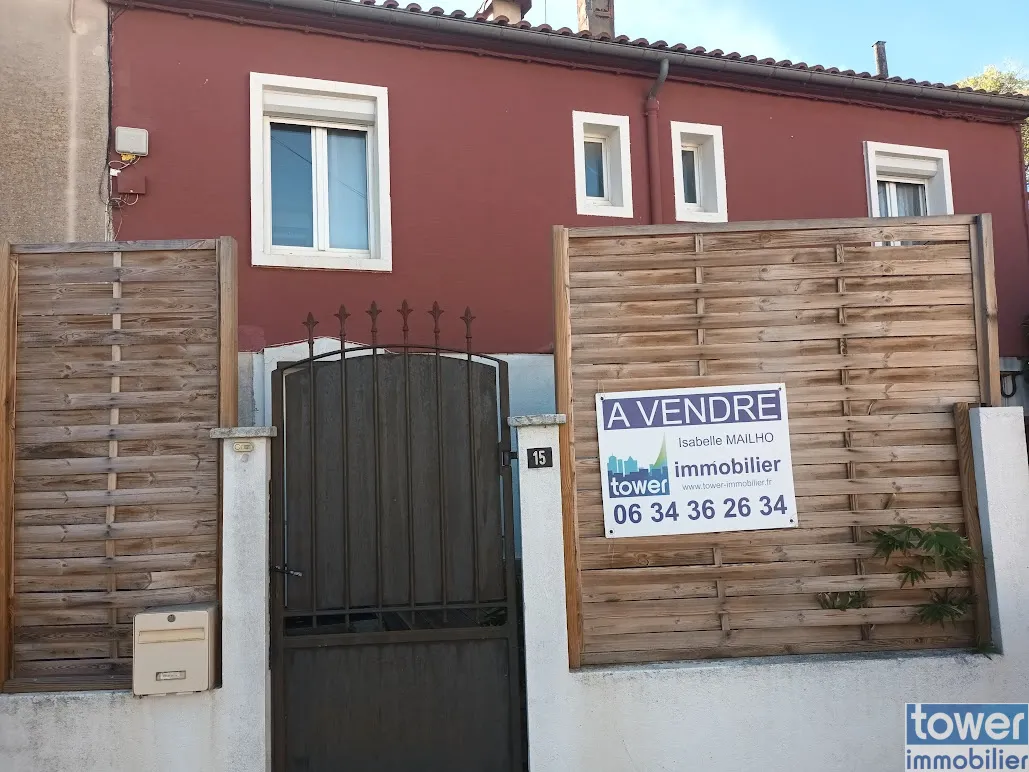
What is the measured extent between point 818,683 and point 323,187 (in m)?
5.72

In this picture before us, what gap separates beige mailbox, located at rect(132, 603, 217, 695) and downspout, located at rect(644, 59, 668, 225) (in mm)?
5772

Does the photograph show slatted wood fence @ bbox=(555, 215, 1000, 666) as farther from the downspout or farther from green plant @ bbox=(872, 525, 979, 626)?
the downspout

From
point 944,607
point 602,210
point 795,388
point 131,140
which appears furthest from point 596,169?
point 944,607

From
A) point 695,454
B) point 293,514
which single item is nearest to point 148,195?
point 293,514

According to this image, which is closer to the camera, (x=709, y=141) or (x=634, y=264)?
(x=634, y=264)

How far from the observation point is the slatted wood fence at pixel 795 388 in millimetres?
4492

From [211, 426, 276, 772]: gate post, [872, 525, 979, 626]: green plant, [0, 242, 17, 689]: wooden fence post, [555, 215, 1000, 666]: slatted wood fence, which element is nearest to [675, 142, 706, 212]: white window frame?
[555, 215, 1000, 666]: slatted wood fence

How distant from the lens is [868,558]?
15.0 feet

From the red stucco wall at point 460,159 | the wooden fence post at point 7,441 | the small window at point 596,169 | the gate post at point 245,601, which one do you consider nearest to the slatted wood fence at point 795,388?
the gate post at point 245,601

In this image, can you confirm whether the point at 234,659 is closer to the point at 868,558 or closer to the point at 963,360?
the point at 868,558

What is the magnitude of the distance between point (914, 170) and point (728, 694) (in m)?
7.33

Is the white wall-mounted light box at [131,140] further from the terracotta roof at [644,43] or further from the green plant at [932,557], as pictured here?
the green plant at [932,557]

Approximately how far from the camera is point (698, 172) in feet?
28.8

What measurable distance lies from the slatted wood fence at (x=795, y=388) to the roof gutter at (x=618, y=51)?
3870 millimetres
